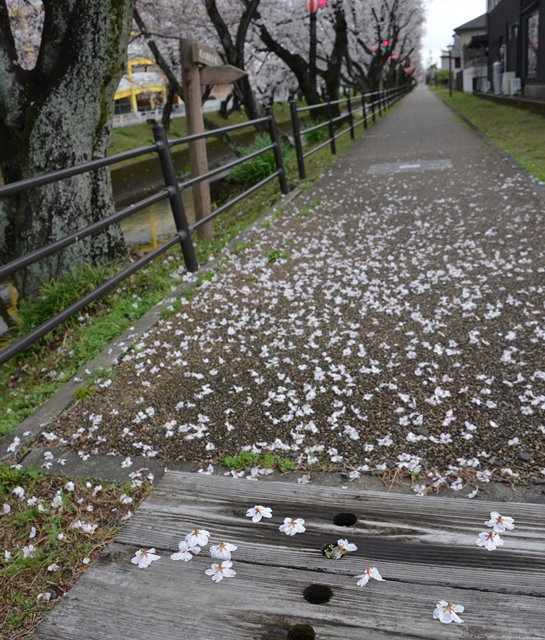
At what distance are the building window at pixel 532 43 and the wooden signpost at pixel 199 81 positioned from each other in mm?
15601

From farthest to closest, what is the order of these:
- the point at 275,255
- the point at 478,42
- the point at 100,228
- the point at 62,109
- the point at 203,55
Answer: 1. the point at 478,42
2. the point at 203,55
3. the point at 275,255
4. the point at 62,109
5. the point at 100,228

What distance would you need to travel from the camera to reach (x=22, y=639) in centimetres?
172

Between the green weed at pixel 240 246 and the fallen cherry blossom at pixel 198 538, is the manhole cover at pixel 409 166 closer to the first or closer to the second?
the green weed at pixel 240 246

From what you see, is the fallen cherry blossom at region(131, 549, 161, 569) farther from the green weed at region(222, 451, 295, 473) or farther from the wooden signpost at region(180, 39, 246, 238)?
the wooden signpost at region(180, 39, 246, 238)

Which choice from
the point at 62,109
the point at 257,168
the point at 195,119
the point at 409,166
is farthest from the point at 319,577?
the point at 257,168

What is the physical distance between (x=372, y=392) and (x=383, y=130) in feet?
47.0

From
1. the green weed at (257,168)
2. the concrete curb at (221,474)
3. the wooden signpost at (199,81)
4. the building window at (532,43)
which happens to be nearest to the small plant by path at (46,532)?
the concrete curb at (221,474)

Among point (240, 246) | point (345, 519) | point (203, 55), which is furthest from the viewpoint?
point (203, 55)

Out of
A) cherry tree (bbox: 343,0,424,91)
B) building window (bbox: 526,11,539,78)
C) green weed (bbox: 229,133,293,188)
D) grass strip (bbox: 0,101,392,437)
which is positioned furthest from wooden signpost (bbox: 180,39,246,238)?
cherry tree (bbox: 343,0,424,91)

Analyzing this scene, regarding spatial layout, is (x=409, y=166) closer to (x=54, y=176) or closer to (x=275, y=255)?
(x=275, y=255)

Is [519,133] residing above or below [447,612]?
above

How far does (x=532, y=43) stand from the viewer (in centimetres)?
1855

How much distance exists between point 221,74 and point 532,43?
1669cm

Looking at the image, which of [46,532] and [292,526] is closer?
[292,526]
